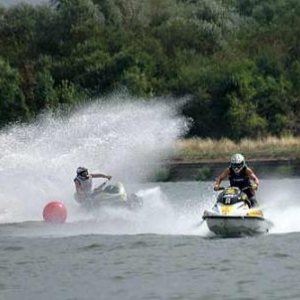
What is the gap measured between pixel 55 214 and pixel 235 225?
6124 mm

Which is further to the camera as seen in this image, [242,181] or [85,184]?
[85,184]

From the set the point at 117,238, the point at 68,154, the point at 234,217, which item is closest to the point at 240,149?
the point at 68,154

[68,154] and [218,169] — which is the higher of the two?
[218,169]

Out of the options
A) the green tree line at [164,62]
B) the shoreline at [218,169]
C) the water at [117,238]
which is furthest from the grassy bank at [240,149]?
the water at [117,238]

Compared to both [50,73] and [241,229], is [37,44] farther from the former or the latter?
[241,229]

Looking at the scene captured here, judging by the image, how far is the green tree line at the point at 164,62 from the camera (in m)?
62.8

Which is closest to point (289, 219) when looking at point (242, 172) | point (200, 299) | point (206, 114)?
point (242, 172)

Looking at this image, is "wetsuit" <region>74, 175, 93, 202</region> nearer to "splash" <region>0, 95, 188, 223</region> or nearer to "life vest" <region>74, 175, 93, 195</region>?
"life vest" <region>74, 175, 93, 195</region>

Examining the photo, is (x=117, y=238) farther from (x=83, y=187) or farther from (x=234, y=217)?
(x=83, y=187)

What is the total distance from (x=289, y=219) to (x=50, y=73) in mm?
47031

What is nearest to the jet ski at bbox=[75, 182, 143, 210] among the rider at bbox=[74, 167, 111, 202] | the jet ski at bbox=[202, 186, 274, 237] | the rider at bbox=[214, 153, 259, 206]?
the rider at bbox=[74, 167, 111, 202]

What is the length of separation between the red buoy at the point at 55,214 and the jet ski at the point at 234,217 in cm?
544

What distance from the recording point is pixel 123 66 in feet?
222

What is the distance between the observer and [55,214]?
27.6 m
